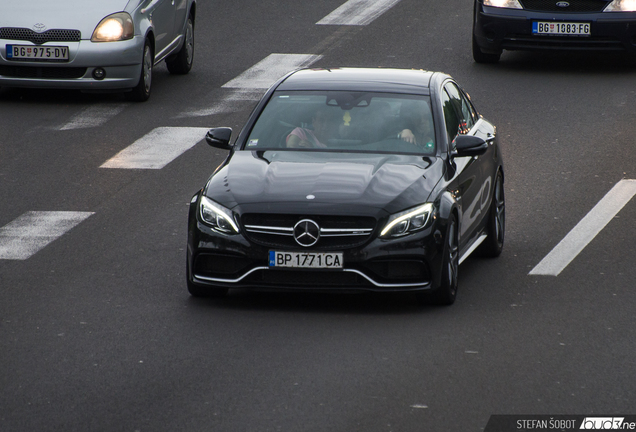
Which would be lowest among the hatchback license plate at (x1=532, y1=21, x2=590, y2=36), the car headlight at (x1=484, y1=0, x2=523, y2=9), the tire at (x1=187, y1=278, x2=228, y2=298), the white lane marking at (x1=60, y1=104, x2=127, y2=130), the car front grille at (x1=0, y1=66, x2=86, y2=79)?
the white lane marking at (x1=60, y1=104, x2=127, y2=130)

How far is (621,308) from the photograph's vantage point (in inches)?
360

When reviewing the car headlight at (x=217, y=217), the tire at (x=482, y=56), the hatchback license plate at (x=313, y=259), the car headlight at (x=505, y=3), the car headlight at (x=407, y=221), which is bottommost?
the tire at (x=482, y=56)

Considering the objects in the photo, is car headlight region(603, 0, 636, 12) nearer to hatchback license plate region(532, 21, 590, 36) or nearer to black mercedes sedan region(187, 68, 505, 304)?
hatchback license plate region(532, 21, 590, 36)

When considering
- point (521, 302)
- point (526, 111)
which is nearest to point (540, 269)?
point (521, 302)

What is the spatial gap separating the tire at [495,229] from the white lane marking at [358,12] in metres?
12.1

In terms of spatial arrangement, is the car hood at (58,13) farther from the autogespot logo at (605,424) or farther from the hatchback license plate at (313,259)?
the autogespot logo at (605,424)

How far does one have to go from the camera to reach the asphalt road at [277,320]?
23.2 ft

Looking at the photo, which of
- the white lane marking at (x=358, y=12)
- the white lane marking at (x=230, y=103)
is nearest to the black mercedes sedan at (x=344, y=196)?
the white lane marking at (x=230, y=103)

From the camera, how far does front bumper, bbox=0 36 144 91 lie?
1647 cm

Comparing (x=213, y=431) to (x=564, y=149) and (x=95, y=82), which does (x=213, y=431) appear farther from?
(x=95, y=82)

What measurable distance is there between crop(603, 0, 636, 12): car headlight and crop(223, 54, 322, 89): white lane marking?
13.8ft

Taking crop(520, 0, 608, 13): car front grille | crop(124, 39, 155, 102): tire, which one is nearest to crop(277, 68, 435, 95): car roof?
crop(124, 39, 155, 102): tire

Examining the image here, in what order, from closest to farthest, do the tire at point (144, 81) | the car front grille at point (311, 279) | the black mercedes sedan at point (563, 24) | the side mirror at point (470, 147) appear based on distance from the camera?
the car front grille at point (311, 279) → the side mirror at point (470, 147) → the tire at point (144, 81) → the black mercedes sedan at point (563, 24)

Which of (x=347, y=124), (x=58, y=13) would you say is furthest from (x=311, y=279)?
(x=58, y=13)
